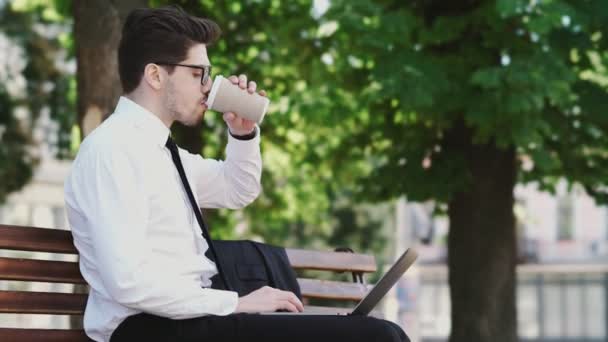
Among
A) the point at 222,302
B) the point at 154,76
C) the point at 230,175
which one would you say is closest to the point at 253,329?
the point at 222,302

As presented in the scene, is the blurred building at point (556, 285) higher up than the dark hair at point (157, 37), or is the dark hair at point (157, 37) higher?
the dark hair at point (157, 37)

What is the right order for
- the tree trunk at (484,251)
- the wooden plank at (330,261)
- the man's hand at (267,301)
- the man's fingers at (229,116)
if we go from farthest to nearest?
1. the tree trunk at (484,251)
2. the wooden plank at (330,261)
3. the man's fingers at (229,116)
4. the man's hand at (267,301)

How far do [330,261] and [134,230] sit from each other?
179 centimetres

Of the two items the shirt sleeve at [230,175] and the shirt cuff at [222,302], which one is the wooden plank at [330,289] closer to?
the shirt sleeve at [230,175]

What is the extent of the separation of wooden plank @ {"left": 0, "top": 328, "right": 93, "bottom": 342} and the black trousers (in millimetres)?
553

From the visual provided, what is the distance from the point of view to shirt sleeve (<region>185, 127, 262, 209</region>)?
4434 millimetres

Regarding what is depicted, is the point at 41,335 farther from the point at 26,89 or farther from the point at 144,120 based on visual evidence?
the point at 26,89

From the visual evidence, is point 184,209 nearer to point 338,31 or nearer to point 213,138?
point 338,31

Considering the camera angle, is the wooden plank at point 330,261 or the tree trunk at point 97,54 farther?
the tree trunk at point 97,54

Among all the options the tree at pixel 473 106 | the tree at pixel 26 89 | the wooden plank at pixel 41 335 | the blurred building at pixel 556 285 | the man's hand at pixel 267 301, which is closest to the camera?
the man's hand at pixel 267 301

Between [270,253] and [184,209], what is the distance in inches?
22.9

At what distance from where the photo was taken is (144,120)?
12.2 ft

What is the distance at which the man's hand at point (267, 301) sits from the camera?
3.62 meters

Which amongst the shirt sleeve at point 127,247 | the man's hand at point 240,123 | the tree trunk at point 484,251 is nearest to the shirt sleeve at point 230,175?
the man's hand at point 240,123
